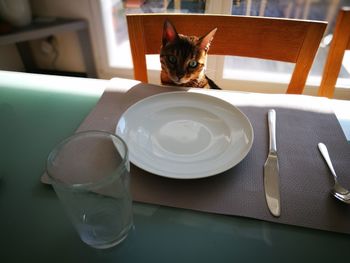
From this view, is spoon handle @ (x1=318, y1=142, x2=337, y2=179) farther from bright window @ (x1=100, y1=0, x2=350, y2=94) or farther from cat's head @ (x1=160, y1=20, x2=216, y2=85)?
bright window @ (x1=100, y1=0, x2=350, y2=94)

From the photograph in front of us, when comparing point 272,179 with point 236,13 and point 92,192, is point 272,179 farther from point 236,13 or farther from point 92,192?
point 236,13

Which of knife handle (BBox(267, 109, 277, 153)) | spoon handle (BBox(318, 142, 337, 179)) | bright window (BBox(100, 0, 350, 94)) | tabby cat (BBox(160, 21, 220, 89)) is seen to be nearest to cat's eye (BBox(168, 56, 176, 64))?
tabby cat (BBox(160, 21, 220, 89))

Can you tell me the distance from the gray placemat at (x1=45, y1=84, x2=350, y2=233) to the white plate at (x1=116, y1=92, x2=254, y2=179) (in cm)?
2

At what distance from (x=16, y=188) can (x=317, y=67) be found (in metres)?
1.81

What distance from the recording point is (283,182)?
1.42ft

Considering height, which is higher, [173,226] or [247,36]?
[247,36]

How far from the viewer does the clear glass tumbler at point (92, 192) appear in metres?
0.35

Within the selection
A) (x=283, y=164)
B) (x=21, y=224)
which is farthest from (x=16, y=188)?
(x=283, y=164)

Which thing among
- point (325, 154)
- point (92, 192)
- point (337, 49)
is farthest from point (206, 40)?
point (92, 192)

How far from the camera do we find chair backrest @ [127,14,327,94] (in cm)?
71

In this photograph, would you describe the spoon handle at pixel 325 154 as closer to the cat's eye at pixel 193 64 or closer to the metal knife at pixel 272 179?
the metal knife at pixel 272 179

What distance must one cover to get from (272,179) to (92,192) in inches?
10.3

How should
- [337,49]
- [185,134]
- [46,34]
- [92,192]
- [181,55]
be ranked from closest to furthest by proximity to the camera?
1. [92,192]
2. [185,134]
3. [337,49]
4. [181,55]
5. [46,34]

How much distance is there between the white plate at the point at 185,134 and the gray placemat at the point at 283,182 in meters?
0.02
